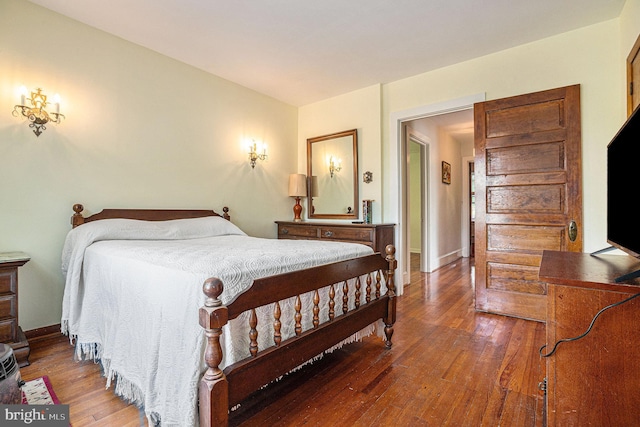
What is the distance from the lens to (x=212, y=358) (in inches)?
45.1

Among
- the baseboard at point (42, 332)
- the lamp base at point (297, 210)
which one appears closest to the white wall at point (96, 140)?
the baseboard at point (42, 332)

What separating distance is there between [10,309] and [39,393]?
27.2 inches

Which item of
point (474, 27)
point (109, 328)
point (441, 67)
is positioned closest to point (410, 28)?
point (474, 27)

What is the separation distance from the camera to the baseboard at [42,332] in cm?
236

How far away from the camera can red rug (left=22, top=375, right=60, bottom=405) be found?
1.56 m

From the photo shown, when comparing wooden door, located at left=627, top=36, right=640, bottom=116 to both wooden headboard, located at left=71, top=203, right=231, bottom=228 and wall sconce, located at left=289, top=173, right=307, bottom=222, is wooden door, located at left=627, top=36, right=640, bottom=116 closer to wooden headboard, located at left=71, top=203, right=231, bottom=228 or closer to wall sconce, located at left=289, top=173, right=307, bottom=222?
wall sconce, located at left=289, top=173, right=307, bottom=222

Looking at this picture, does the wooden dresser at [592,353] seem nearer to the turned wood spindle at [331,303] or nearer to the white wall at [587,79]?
the turned wood spindle at [331,303]

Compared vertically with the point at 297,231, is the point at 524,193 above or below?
above

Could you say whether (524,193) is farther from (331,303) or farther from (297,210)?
(297,210)

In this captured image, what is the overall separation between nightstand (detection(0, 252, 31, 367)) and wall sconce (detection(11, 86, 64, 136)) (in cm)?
103

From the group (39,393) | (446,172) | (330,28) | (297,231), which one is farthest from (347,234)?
(446,172)

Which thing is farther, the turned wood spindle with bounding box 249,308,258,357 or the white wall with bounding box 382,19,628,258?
the white wall with bounding box 382,19,628,258

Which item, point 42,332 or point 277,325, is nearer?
point 277,325

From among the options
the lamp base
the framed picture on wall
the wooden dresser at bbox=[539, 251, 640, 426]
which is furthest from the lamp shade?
the wooden dresser at bbox=[539, 251, 640, 426]
